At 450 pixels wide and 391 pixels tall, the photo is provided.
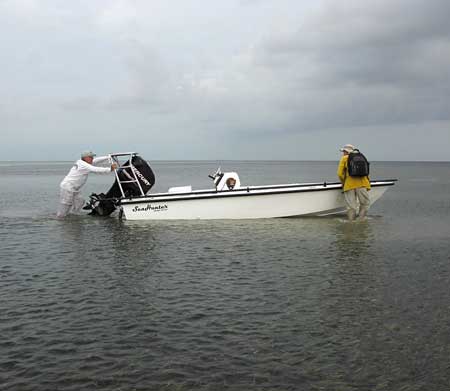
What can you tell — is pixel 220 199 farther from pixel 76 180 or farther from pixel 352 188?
pixel 76 180

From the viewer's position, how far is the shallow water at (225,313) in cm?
477

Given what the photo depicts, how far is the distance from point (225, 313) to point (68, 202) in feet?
36.7

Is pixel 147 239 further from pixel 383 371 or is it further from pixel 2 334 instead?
pixel 383 371

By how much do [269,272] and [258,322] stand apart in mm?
2605

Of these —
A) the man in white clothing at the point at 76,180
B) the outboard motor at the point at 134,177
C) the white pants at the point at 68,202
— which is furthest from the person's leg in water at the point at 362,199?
the white pants at the point at 68,202

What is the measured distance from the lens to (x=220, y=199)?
15.0 metres

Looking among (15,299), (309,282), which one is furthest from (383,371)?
(15,299)

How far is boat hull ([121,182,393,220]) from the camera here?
15.0 metres

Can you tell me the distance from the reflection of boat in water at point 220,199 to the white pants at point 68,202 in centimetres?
118

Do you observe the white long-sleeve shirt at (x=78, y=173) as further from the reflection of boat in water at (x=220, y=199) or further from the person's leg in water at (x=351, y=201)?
the person's leg in water at (x=351, y=201)

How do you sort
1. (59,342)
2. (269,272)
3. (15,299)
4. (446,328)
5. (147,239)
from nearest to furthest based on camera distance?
(59,342) < (446,328) < (15,299) < (269,272) < (147,239)

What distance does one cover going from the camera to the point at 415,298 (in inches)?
280

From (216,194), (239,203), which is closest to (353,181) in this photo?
(239,203)

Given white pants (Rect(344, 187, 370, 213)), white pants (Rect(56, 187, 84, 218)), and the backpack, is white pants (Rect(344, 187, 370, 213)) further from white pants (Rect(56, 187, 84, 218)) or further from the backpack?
white pants (Rect(56, 187, 84, 218))
